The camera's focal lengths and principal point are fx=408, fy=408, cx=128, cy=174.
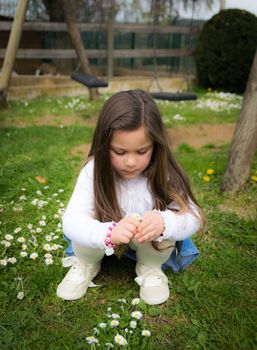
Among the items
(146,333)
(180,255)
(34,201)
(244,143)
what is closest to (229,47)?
(244,143)

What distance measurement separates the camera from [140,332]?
6.08 ft

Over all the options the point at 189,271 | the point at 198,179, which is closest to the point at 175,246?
the point at 189,271

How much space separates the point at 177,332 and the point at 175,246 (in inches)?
17.2

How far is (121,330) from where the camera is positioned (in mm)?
1825

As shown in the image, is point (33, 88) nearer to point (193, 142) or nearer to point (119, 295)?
point (193, 142)

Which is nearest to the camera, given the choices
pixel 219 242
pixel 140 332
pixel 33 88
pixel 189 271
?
pixel 140 332

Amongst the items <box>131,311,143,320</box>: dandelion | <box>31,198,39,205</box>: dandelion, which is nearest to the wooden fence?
<box>31,198,39,205</box>: dandelion

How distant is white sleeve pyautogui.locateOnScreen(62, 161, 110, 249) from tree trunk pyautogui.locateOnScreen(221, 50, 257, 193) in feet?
5.40

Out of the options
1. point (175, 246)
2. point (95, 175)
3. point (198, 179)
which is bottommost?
point (198, 179)

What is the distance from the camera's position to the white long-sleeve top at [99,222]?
1.79 metres

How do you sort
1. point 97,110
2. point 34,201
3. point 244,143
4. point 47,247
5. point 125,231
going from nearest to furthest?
point 125,231 → point 47,247 → point 34,201 → point 244,143 → point 97,110

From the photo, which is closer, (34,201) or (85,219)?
(85,219)

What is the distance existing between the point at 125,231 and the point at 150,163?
0.44m

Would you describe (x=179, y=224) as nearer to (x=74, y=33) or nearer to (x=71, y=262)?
(x=71, y=262)
